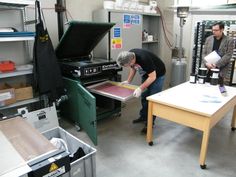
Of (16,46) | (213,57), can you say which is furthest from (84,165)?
(213,57)

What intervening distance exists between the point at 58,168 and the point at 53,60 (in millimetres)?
1793

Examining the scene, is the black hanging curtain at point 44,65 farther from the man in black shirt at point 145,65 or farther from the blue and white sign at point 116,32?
the blue and white sign at point 116,32

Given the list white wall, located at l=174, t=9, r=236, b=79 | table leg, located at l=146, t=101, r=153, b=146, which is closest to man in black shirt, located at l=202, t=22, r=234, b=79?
table leg, located at l=146, t=101, r=153, b=146

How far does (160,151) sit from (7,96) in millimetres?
1951

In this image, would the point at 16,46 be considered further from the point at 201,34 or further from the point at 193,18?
the point at 193,18

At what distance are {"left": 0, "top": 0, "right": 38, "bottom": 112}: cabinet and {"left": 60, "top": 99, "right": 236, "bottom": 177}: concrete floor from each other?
0.91 meters

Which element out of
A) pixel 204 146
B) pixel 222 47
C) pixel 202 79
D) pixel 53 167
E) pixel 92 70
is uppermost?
pixel 222 47

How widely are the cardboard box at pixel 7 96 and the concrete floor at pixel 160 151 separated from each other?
89 centimetres

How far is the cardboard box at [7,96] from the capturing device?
258 cm

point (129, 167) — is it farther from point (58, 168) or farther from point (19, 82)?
point (19, 82)

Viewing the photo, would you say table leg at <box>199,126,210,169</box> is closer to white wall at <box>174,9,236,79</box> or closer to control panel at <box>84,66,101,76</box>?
control panel at <box>84,66,101,76</box>

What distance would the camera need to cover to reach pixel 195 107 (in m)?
2.21

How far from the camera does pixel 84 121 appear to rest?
9.39 feet

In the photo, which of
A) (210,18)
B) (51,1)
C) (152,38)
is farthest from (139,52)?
(210,18)
